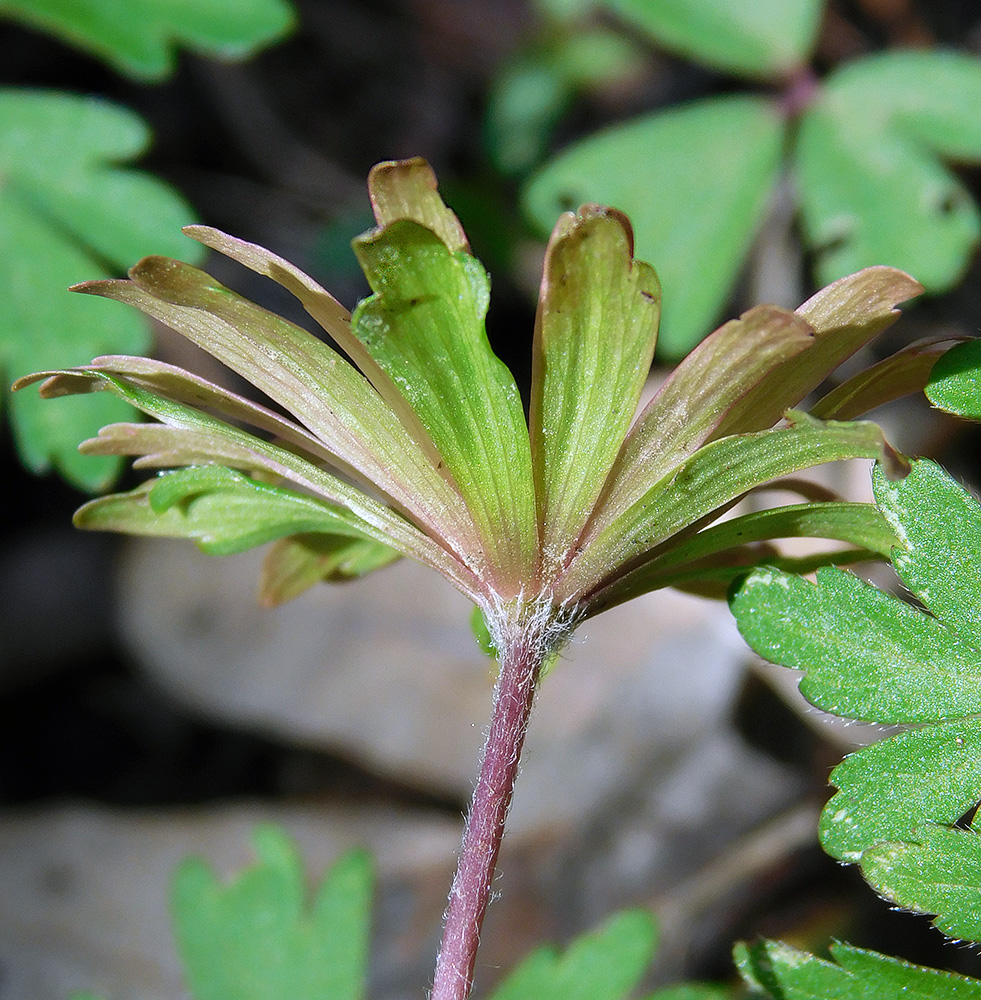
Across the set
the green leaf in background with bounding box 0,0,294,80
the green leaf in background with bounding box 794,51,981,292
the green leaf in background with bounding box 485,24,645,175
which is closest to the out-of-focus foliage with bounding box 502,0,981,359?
the green leaf in background with bounding box 794,51,981,292

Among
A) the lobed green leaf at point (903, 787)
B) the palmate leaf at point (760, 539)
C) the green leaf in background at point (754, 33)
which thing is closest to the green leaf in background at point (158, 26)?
the green leaf in background at point (754, 33)

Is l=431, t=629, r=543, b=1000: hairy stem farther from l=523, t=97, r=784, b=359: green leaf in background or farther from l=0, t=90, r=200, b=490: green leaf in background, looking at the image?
l=523, t=97, r=784, b=359: green leaf in background

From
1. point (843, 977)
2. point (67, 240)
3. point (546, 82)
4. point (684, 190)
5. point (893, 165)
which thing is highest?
point (546, 82)

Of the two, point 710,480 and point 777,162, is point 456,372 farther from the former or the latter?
point 777,162

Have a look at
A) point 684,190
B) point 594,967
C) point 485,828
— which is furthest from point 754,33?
point 485,828

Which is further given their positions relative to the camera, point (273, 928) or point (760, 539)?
point (273, 928)

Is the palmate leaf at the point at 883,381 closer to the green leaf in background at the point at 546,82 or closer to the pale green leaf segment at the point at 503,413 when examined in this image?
the pale green leaf segment at the point at 503,413

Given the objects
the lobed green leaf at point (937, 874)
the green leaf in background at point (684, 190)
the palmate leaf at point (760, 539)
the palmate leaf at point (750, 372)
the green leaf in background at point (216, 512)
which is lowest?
the lobed green leaf at point (937, 874)
